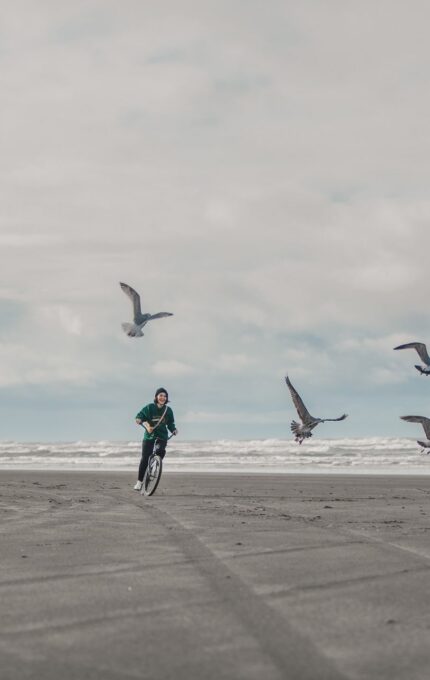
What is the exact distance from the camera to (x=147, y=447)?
19.7 metres

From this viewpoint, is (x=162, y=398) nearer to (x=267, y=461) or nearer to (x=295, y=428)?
(x=295, y=428)

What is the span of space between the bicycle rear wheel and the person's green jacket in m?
0.50

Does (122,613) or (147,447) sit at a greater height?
(147,447)

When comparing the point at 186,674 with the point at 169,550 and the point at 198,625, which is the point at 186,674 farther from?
the point at 169,550

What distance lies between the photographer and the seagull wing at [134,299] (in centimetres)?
2973

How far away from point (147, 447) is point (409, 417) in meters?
9.52

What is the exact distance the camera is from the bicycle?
63.8ft

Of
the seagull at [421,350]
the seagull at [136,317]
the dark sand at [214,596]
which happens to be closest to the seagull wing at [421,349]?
the seagull at [421,350]

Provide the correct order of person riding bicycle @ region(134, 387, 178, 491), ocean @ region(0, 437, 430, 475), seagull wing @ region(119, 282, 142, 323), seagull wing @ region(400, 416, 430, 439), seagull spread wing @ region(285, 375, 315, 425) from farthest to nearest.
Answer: ocean @ region(0, 437, 430, 475), seagull wing @ region(119, 282, 142, 323), seagull spread wing @ region(285, 375, 315, 425), seagull wing @ region(400, 416, 430, 439), person riding bicycle @ region(134, 387, 178, 491)

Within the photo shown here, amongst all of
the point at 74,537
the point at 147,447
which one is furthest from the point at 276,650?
the point at 147,447

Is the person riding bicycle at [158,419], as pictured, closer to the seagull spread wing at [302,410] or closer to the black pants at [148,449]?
the black pants at [148,449]

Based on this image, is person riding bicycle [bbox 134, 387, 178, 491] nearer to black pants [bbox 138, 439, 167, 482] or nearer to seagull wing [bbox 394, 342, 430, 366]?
black pants [bbox 138, 439, 167, 482]

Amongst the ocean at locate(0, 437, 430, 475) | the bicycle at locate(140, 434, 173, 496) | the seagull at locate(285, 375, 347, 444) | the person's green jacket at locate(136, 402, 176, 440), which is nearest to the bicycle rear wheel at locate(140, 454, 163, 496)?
the bicycle at locate(140, 434, 173, 496)

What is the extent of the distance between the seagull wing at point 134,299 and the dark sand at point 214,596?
15.1 metres
